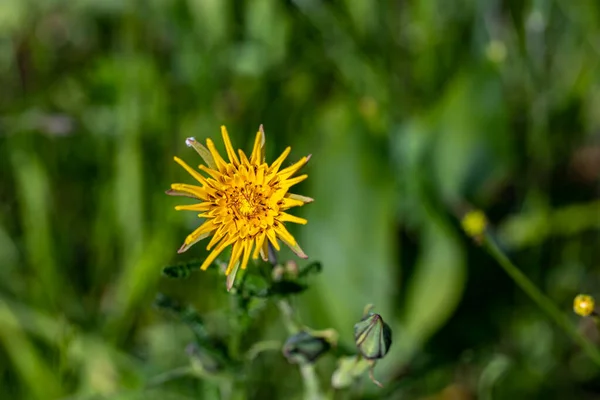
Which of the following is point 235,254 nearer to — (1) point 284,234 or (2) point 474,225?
(1) point 284,234

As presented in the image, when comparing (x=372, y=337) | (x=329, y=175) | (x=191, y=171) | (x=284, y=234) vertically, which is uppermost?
(x=329, y=175)

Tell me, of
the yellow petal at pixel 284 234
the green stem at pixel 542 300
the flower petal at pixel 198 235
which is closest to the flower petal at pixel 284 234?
the yellow petal at pixel 284 234

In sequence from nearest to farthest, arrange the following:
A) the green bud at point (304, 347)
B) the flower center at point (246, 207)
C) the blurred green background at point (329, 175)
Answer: the flower center at point (246, 207) → the green bud at point (304, 347) → the blurred green background at point (329, 175)

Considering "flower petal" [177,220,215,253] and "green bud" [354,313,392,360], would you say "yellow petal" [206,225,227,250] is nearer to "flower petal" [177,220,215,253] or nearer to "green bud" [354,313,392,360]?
"flower petal" [177,220,215,253]

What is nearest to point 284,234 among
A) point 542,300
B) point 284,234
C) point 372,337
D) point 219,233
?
point 284,234

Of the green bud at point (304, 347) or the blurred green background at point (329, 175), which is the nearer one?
the green bud at point (304, 347)

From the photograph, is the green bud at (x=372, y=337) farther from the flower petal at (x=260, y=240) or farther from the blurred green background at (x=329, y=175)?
the blurred green background at (x=329, y=175)
